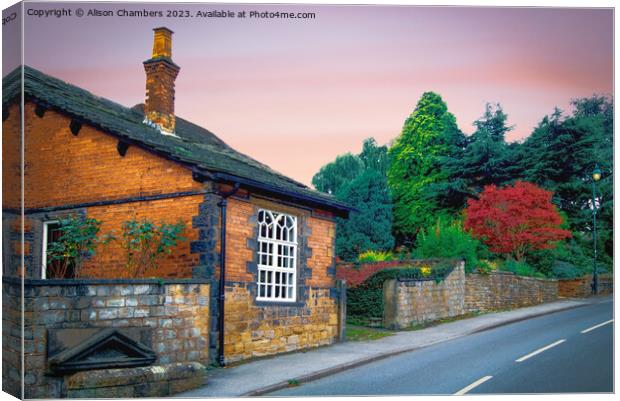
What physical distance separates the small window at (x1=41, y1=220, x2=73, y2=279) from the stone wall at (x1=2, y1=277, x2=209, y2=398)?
390 centimetres

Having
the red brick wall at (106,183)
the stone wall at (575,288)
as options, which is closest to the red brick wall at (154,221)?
the red brick wall at (106,183)

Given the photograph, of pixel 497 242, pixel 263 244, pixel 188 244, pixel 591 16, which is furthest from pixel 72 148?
pixel 497 242

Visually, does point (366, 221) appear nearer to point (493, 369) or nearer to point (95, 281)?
point (493, 369)

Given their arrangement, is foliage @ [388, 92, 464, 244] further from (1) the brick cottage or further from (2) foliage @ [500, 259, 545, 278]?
(1) the brick cottage

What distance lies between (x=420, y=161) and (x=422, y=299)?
16299mm

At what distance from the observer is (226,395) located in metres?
10.8

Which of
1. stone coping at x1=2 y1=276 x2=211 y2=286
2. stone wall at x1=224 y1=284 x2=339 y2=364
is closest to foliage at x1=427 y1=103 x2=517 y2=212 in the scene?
stone wall at x1=224 y1=284 x2=339 y2=364

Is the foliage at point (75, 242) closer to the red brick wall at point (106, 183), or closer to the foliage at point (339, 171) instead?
the red brick wall at point (106, 183)

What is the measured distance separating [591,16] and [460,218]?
75.1 ft

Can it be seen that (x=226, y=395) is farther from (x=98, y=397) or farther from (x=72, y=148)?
(x=72, y=148)

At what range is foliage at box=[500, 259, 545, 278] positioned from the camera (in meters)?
27.3

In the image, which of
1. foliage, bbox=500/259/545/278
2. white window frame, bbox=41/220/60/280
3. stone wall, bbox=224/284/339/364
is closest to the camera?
stone wall, bbox=224/284/339/364

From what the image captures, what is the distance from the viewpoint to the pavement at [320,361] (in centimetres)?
1126

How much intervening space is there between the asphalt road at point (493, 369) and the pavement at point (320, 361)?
28cm
